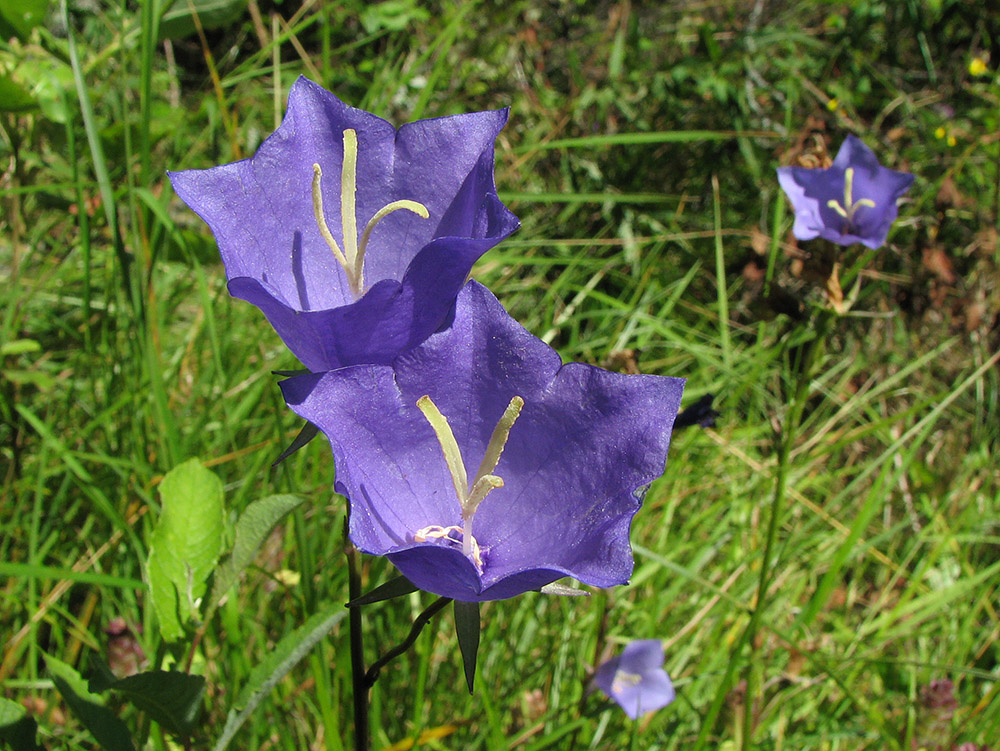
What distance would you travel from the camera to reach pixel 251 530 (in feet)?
3.61

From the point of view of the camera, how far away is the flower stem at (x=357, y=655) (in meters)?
0.99

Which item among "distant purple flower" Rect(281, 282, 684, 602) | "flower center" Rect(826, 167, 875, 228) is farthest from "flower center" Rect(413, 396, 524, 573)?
"flower center" Rect(826, 167, 875, 228)

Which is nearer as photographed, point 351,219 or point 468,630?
point 468,630

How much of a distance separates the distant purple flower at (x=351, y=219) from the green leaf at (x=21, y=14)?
3.38ft

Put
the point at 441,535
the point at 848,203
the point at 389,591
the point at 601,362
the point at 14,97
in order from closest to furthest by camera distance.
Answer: the point at 389,591, the point at 441,535, the point at 14,97, the point at 848,203, the point at 601,362

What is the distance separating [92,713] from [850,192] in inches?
69.6

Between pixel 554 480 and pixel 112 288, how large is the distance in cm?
137

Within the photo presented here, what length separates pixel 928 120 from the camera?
355cm

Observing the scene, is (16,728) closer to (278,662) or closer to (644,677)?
(278,662)

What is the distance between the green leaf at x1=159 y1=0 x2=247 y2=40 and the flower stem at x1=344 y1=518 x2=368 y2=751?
54.5 inches

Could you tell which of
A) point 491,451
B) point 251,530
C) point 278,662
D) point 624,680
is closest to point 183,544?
point 251,530

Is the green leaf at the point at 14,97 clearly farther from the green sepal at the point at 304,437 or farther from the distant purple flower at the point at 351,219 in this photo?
the green sepal at the point at 304,437

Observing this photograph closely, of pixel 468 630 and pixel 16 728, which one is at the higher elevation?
pixel 468 630

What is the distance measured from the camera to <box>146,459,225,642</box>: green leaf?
1144mm
